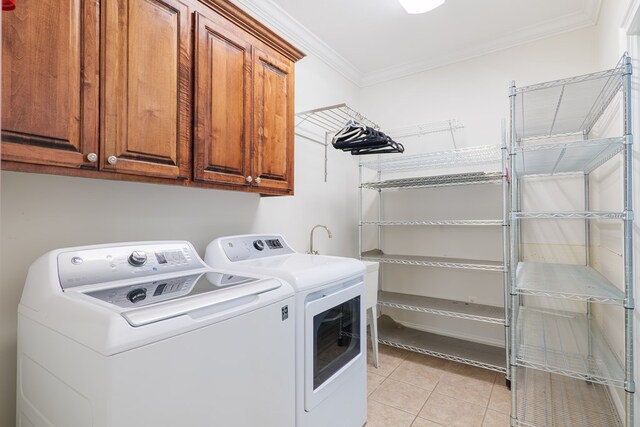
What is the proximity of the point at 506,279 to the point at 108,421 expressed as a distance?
2.40 metres

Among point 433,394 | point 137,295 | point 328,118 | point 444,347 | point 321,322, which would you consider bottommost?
point 433,394

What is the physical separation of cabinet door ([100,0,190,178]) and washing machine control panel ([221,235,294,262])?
0.52 metres

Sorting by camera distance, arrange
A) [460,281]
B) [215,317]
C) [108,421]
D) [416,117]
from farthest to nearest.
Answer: [416,117] → [460,281] → [215,317] → [108,421]

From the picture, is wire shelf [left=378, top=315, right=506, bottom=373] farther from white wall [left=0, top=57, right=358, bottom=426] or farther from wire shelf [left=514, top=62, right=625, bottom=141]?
wire shelf [left=514, top=62, right=625, bottom=141]

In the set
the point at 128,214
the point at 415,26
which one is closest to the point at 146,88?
the point at 128,214

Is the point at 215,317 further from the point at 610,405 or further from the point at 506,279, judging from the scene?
the point at 610,405

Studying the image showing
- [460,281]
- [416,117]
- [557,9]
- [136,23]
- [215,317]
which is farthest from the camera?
[416,117]

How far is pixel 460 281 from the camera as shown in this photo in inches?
113

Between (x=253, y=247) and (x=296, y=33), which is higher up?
(x=296, y=33)

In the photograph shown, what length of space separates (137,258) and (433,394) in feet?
6.73

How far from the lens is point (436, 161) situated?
2936mm

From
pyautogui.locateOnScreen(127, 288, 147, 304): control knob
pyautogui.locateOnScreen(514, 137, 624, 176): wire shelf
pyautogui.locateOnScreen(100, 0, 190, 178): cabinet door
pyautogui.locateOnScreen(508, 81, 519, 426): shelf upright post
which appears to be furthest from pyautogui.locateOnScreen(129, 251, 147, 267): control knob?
pyautogui.locateOnScreen(514, 137, 624, 176): wire shelf

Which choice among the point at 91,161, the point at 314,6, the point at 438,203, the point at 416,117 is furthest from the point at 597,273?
the point at 91,161

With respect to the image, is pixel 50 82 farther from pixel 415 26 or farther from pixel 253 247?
pixel 415 26
